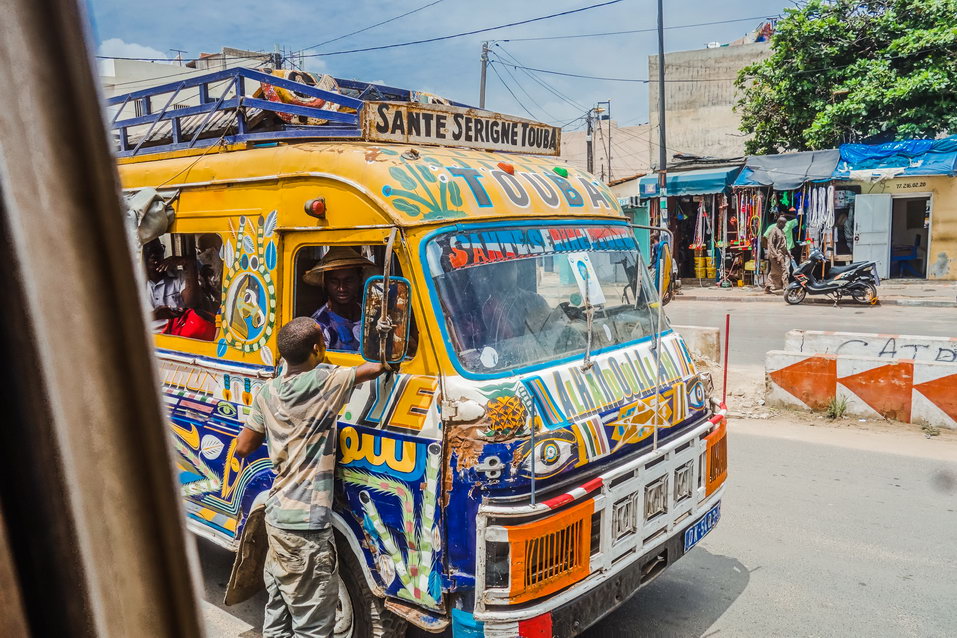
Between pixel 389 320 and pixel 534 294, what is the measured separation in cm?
89

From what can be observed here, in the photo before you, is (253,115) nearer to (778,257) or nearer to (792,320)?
(792,320)

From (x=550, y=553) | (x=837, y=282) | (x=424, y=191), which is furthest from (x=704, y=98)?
(x=550, y=553)

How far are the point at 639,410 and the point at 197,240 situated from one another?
2730mm

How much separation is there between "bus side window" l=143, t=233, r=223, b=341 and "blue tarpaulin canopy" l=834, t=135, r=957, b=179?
740 inches

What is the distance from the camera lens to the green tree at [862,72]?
18.9m

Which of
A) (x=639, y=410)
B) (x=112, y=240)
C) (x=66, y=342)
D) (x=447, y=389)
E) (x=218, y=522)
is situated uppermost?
(x=112, y=240)

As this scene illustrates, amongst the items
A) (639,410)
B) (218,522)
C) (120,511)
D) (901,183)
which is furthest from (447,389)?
(901,183)

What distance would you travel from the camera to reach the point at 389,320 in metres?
3.01

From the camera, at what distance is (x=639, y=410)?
11.6 feet

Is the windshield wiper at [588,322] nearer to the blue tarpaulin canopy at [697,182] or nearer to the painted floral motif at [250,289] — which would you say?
the painted floral motif at [250,289]

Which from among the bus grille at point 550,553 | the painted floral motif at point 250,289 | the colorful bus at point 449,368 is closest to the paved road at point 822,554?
the colorful bus at point 449,368

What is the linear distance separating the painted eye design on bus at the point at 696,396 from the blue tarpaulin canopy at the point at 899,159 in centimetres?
1768

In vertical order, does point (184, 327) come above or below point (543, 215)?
below

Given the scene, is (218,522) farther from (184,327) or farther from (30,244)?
(30,244)
